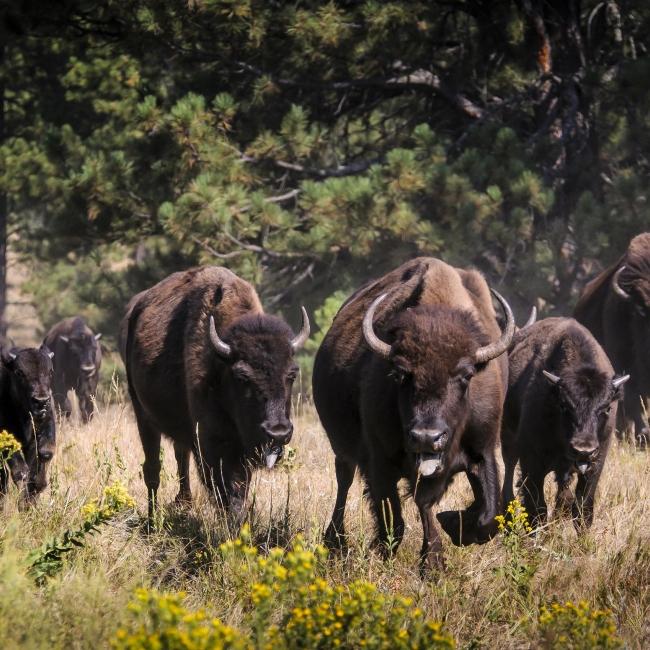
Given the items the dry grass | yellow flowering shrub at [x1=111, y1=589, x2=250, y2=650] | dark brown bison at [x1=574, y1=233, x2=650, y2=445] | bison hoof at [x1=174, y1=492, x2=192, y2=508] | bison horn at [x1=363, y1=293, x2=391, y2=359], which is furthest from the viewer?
dark brown bison at [x1=574, y1=233, x2=650, y2=445]

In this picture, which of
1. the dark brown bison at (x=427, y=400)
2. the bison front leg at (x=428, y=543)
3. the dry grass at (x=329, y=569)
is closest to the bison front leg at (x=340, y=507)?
the dry grass at (x=329, y=569)

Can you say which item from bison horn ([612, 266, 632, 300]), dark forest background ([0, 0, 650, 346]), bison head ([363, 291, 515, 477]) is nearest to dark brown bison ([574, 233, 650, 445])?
bison horn ([612, 266, 632, 300])

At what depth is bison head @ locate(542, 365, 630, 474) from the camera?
25.3 ft

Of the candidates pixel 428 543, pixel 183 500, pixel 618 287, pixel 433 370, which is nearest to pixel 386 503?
pixel 428 543

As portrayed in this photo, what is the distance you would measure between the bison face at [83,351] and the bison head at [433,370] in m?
10.6

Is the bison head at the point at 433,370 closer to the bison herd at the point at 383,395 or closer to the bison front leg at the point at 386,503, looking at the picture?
the bison herd at the point at 383,395

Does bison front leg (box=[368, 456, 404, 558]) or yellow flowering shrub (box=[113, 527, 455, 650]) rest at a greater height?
yellow flowering shrub (box=[113, 527, 455, 650])

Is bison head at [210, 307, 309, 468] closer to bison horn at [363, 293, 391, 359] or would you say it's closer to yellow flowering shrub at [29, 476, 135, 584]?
bison horn at [363, 293, 391, 359]

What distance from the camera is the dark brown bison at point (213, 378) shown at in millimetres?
7438

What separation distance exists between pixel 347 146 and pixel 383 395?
424 inches

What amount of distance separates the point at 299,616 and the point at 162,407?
4.59 m

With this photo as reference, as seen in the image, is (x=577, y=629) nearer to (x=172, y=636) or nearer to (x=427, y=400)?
(x=427, y=400)

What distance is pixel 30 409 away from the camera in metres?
9.09

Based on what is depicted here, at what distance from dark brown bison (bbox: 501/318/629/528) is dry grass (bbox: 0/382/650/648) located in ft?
1.13
